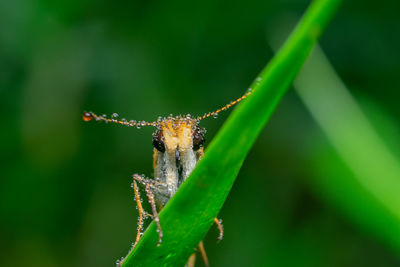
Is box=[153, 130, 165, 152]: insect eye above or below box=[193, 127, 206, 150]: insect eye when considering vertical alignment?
above

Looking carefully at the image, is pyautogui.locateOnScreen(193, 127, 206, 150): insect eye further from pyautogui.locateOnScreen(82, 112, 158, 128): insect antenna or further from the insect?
pyautogui.locateOnScreen(82, 112, 158, 128): insect antenna

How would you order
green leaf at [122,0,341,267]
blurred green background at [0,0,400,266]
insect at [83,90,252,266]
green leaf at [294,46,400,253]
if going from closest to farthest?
green leaf at [122,0,341,267], insect at [83,90,252,266], green leaf at [294,46,400,253], blurred green background at [0,0,400,266]

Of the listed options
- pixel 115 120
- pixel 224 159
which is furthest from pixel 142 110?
pixel 224 159

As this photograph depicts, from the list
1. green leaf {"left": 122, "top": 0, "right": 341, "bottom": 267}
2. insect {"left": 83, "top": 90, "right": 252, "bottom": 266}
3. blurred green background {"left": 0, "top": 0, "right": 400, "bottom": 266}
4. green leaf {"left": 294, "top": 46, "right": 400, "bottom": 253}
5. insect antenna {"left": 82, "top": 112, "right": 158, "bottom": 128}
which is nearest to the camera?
green leaf {"left": 122, "top": 0, "right": 341, "bottom": 267}

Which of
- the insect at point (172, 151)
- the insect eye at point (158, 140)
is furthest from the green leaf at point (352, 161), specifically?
the insect eye at point (158, 140)

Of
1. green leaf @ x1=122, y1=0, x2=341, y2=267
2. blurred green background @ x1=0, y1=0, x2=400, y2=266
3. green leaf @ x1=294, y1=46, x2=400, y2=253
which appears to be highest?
blurred green background @ x1=0, y1=0, x2=400, y2=266

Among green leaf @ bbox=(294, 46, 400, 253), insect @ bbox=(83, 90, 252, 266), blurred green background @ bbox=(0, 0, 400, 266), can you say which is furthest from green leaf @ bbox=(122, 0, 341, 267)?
blurred green background @ bbox=(0, 0, 400, 266)

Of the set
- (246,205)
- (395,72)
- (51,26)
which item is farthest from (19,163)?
(395,72)

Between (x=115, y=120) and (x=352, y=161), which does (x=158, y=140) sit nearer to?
(x=115, y=120)
